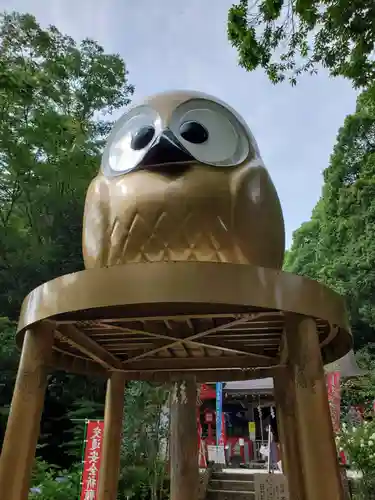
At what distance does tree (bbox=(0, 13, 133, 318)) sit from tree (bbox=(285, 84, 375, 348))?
1077cm

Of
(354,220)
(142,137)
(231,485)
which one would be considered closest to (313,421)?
(142,137)

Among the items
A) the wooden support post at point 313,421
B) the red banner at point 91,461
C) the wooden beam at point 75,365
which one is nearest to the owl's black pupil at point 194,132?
the wooden support post at point 313,421

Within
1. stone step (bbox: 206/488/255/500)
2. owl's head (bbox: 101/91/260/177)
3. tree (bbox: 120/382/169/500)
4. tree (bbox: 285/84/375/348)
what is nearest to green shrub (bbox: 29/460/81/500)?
tree (bbox: 120/382/169/500)

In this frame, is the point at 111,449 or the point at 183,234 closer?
the point at 183,234

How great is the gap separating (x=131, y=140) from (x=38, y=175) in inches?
482

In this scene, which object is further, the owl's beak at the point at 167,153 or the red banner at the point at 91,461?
the red banner at the point at 91,461

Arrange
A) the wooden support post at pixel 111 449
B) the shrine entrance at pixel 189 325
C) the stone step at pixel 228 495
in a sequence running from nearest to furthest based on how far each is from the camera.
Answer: the shrine entrance at pixel 189 325 < the wooden support post at pixel 111 449 < the stone step at pixel 228 495

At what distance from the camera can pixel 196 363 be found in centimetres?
685

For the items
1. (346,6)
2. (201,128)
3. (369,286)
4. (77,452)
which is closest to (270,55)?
(346,6)

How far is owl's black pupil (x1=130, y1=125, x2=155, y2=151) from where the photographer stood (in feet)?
15.7

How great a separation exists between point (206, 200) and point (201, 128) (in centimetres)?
83

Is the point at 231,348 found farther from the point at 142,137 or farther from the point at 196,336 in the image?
the point at 142,137

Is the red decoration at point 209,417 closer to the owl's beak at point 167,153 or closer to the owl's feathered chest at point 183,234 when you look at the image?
the owl's feathered chest at point 183,234

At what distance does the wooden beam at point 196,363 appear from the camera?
6658mm
